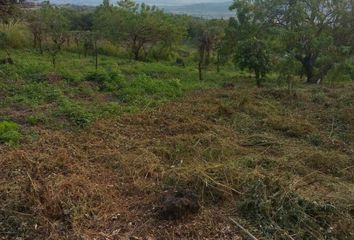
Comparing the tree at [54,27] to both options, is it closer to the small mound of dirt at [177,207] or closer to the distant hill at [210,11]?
the small mound of dirt at [177,207]

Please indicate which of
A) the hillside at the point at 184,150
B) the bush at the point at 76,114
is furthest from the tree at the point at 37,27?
the bush at the point at 76,114

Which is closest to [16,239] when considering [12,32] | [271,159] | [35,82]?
[271,159]

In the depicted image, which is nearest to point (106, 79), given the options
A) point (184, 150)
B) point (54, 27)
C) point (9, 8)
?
point (9, 8)

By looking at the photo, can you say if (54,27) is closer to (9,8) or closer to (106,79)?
(9,8)

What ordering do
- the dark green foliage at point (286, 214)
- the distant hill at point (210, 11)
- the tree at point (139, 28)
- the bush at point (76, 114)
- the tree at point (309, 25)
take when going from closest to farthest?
the dark green foliage at point (286, 214), the bush at point (76, 114), the tree at point (309, 25), the tree at point (139, 28), the distant hill at point (210, 11)

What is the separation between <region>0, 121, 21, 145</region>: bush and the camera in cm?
698

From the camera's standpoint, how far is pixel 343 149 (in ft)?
24.8

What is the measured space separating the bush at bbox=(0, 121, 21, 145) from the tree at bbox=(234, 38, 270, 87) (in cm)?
853

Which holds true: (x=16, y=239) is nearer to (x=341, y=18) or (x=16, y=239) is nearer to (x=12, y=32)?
(x=341, y=18)

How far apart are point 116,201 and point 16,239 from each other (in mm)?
1266

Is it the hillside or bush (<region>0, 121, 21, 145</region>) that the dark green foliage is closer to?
the hillside

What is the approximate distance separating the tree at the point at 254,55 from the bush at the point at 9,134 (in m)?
8.53

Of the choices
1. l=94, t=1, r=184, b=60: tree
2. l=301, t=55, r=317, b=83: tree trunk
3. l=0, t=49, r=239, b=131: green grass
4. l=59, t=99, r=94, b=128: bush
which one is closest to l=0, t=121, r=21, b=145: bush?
l=0, t=49, r=239, b=131: green grass

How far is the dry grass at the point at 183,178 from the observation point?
4.86 metres
